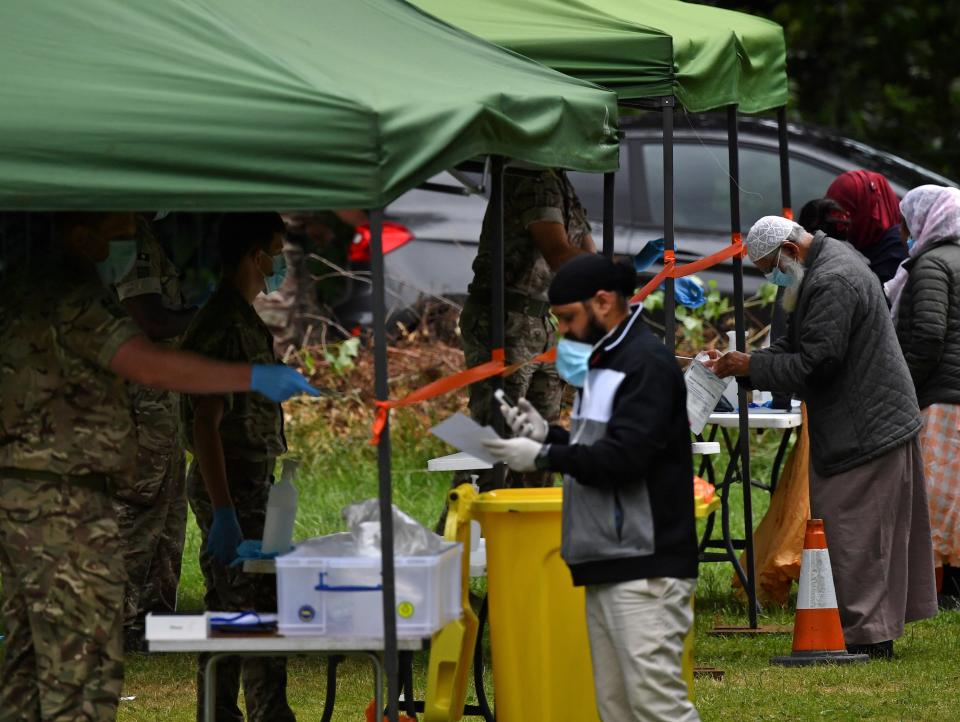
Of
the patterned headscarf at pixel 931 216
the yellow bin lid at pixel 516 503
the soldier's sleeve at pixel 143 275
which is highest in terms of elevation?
the patterned headscarf at pixel 931 216

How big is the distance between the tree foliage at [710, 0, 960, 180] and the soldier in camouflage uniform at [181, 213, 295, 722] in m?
9.68

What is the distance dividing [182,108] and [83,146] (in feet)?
0.84

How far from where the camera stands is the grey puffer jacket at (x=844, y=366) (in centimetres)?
661

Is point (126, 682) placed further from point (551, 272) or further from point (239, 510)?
point (551, 272)

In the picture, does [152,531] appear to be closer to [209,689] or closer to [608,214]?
[608,214]

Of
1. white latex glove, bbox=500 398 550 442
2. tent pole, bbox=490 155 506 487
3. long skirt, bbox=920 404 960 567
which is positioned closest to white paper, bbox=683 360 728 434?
tent pole, bbox=490 155 506 487

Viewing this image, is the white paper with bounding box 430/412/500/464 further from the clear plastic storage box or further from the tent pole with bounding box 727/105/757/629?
the tent pole with bounding box 727/105/757/629

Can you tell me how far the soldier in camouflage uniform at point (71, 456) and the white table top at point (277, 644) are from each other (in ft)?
0.77

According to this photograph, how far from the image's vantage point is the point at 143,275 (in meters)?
6.67

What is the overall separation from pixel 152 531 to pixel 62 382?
8.62 feet

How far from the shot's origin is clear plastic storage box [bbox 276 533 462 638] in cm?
455

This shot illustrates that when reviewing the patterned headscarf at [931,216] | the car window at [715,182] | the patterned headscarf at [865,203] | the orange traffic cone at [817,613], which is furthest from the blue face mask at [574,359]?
the car window at [715,182]

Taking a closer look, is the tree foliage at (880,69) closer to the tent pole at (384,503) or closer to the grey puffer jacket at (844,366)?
the grey puffer jacket at (844,366)

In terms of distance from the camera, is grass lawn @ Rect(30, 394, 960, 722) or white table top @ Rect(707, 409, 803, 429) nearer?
grass lawn @ Rect(30, 394, 960, 722)
